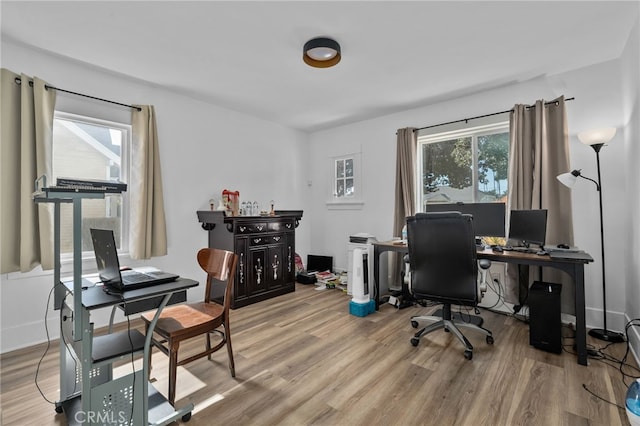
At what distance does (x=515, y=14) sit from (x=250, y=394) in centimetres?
317

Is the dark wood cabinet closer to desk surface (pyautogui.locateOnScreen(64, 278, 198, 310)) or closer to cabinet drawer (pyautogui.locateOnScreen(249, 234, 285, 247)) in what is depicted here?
cabinet drawer (pyautogui.locateOnScreen(249, 234, 285, 247))

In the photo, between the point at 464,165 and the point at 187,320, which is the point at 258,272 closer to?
the point at 187,320

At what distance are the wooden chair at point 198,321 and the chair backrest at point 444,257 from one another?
4.89 feet

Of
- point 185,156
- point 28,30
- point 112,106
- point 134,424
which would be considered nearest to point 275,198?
point 185,156

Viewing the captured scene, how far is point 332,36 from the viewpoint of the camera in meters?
2.36

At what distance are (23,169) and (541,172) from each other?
4.67m

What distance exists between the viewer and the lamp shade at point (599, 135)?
2.48 m

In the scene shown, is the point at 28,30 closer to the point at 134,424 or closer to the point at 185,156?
the point at 185,156

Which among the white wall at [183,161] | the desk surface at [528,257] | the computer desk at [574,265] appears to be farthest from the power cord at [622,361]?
the white wall at [183,161]

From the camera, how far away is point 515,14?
2.10 meters

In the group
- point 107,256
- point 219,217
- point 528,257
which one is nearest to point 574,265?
point 528,257

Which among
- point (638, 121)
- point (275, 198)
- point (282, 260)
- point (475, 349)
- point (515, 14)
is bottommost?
point (475, 349)

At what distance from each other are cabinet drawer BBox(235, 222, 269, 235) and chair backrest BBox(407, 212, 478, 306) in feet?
6.38

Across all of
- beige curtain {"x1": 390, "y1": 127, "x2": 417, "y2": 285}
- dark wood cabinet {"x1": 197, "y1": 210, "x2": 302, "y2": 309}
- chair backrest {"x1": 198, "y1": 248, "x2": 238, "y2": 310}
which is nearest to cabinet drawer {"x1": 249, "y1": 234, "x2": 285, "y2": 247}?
dark wood cabinet {"x1": 197, "y1": 210, "x2": 302, "y2": 309}
